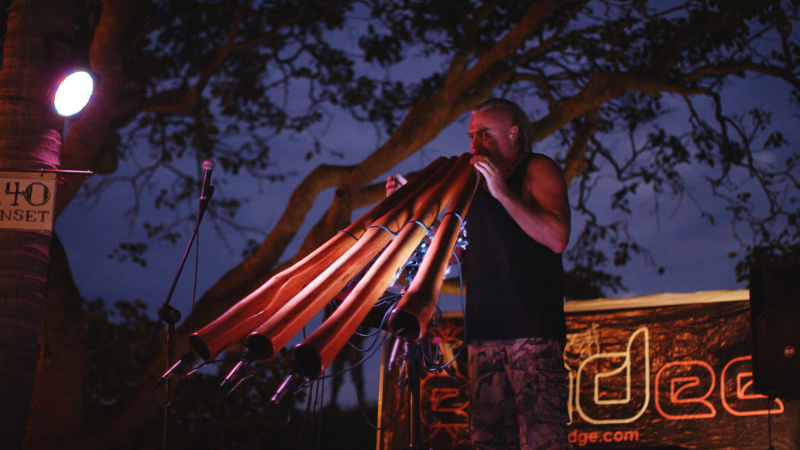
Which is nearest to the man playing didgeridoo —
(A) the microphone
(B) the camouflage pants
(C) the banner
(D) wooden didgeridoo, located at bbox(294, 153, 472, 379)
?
(B) the camouflage pants

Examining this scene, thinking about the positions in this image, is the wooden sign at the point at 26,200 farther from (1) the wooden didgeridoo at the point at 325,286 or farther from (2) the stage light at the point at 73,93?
(1) the wooden didgeridoo at the point at 325,286

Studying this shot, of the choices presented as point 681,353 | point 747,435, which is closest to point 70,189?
point 681,353

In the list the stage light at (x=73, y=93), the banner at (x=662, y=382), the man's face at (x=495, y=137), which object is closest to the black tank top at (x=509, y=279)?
the man's face at (x=495, y=137)

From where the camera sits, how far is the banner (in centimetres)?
462

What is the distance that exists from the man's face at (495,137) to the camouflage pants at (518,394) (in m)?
0.79

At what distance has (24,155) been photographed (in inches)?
105

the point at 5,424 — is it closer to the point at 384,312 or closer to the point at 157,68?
the point at 384,312

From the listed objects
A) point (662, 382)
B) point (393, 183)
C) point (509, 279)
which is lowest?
point (662, 382)

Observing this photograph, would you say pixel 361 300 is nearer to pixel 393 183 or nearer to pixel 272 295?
pixel 272 295

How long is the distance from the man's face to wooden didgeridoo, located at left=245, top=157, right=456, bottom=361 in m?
0.40

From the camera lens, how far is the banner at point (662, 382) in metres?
4.62

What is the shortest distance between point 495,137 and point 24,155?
2.15 metres

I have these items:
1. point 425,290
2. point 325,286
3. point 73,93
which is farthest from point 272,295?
point 73,93

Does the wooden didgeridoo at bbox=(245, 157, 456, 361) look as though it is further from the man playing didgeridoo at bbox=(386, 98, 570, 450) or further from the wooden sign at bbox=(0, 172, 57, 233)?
the wooden sign at bbox=(0, 172, 57, 233)
